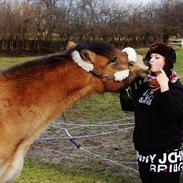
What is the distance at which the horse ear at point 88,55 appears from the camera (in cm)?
331

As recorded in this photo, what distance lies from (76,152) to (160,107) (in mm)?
3456

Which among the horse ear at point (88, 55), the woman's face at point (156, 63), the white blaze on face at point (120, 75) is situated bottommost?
the white blaze on face at point (120, 75)

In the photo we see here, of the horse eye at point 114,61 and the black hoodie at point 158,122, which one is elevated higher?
the horse eye at point 114,61

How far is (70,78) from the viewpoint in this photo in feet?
11.2

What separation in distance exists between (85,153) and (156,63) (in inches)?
136

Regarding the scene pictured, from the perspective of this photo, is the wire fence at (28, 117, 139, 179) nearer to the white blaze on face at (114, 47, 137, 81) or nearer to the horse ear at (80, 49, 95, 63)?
the white blaze on face at (114, 47, 137, 81)

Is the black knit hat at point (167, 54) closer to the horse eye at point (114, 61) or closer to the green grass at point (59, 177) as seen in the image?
the horse eye at point (114, 61)

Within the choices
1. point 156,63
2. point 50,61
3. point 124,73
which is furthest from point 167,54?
point 50,61

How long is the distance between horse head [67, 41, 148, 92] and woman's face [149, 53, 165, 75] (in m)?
0.06

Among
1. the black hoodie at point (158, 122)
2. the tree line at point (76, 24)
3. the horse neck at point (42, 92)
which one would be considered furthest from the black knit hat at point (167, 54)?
the tree line at point (76, 24)

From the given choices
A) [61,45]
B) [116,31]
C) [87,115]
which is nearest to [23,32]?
[61,45]

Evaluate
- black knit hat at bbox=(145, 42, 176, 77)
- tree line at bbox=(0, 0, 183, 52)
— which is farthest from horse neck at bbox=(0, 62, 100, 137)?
tree line at bbox=(0, 0, 183, 52)

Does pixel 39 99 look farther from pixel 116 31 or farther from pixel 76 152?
pixel 116 31

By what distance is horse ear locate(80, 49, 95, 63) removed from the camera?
3.31 m
